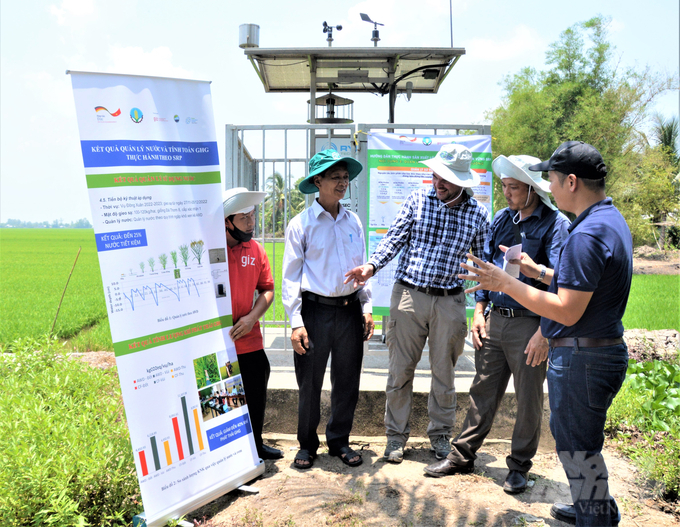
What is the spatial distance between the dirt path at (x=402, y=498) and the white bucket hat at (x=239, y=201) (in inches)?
72.6

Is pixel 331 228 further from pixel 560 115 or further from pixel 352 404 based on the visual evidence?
pixel 560 115

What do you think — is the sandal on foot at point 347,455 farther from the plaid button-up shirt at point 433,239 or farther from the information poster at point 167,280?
the plaid button-up shirt at point 433,239

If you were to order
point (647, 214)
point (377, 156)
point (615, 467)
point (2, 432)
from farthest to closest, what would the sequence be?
point (647, 214)
point (377, 156)
point (615, 467)
point (2, 432)

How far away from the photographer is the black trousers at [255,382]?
360 cm

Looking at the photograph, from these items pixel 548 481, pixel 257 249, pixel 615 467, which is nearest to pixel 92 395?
pixel 257 249

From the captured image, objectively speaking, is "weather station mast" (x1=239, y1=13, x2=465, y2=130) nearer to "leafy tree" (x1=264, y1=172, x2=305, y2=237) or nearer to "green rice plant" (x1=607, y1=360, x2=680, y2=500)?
"leafy tree" (x1=264, y1=172, x2=305, y2=237)

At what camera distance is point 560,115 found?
2897cm

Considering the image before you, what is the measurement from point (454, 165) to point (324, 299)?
1347 millimetres

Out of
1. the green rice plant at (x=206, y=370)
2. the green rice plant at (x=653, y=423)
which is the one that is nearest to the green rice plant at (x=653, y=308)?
the green rice plant at (x=653, y=423)

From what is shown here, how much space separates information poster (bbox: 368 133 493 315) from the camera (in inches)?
193

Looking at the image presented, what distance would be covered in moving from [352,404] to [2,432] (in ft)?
7.25

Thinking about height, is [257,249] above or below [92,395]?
above

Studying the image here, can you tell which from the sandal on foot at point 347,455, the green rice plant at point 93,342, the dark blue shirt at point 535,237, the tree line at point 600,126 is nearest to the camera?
the dark blue shirt at point 535,237

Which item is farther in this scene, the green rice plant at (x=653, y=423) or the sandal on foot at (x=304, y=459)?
the sandal on foot at (x=304, y=459)
